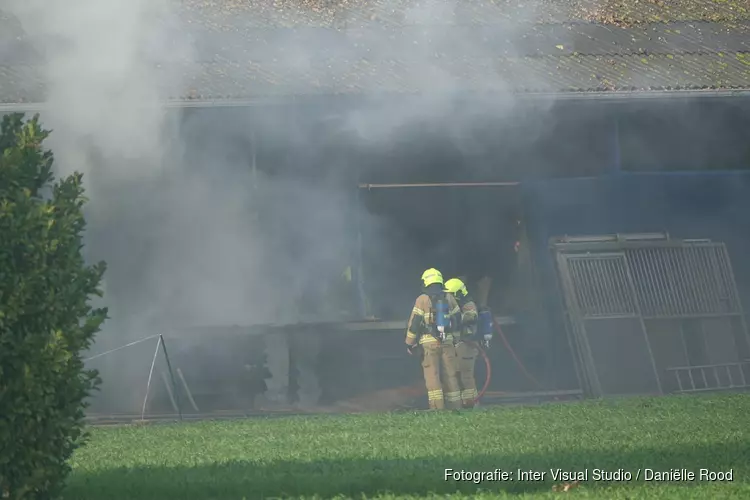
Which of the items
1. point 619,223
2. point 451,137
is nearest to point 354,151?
point 451,137

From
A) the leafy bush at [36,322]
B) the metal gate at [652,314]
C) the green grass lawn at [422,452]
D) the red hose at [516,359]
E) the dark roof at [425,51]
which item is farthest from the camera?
the red hose at [516,359]

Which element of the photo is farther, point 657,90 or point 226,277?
point 226,277

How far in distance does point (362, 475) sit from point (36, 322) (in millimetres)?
2082

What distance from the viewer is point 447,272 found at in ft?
52.5

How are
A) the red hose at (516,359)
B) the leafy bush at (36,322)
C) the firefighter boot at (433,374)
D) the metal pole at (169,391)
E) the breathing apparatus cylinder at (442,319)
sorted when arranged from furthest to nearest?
the red hose at (516,359), the metal pole at (169,391), the breathing apparatus cylinder at (442,319), the firefighter boot at (433,374), the leafy bush at (36,322)

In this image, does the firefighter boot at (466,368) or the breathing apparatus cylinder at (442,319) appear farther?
the firefighter boot at (466,368)

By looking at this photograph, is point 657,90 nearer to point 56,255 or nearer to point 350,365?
point 350,365

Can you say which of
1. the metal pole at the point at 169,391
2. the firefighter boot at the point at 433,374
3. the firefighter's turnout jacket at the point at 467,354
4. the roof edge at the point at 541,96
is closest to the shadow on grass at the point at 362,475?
the firefighter boot at the point at 433,374

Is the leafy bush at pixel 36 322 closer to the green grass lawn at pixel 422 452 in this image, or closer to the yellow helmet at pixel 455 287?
the green grass lawn at pixel 422 452

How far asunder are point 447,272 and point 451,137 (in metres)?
2.15

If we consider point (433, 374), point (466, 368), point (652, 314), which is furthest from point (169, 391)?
point (652, 314)

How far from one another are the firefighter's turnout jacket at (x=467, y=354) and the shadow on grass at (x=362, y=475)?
17.7ft

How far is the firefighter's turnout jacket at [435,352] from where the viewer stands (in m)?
12.4

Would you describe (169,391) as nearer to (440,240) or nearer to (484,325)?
(484,325)
